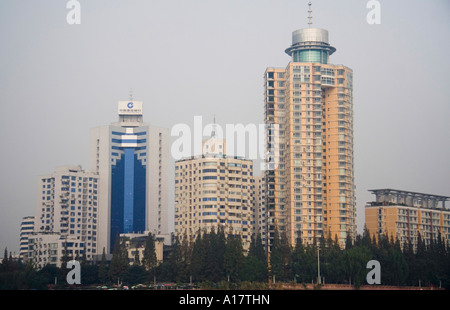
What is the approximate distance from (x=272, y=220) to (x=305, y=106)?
39.7 feet

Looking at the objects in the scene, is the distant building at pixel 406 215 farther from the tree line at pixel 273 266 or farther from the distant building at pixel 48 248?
the distant building at pixel 48 248

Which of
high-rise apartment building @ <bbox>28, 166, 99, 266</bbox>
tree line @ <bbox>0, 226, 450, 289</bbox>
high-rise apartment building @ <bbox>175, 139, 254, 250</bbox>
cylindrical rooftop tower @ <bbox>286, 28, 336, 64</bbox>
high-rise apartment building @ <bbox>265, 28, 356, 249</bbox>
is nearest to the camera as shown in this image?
tree line @ <bbox>0, 226, 450, 289</bbox>

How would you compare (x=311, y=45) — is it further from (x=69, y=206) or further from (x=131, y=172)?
(x=69, y=206)

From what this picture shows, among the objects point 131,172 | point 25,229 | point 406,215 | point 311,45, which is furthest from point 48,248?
point 406,215

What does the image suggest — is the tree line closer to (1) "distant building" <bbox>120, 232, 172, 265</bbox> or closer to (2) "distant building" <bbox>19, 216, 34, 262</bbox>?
(1) "distant building" <bbox>120, 232, 172, 265</bbox>

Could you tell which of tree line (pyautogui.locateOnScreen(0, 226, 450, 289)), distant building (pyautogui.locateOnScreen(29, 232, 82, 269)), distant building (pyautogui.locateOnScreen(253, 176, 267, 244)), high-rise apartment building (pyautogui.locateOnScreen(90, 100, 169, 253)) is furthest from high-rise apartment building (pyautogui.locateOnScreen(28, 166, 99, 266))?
tree line (pyautogui.locateOnScreen(0, 226, 450, 289))

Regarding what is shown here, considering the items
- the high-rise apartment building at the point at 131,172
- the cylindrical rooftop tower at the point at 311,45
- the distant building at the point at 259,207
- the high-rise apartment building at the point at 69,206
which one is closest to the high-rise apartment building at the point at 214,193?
the distant building at the point at 259,207

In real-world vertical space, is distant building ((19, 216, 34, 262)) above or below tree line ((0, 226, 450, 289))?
above

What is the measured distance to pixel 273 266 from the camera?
60.7 meters

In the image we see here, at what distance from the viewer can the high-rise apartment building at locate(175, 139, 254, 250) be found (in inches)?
3120

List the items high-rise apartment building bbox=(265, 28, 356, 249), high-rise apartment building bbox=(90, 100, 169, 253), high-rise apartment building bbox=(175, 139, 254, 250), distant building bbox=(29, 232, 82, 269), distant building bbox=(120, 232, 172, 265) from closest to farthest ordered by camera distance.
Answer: high-rise apartment building bbox=(265, 28, 356, 249), high-rise apartment building bbox=(175, 139, 254, 250), distant building bbox=(120, 232, 172, 265), distant building bbox=(29, 232, 82, 269), high-rise apartment building bbox=(90, 100, 169, 253)

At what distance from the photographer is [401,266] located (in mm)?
58438
